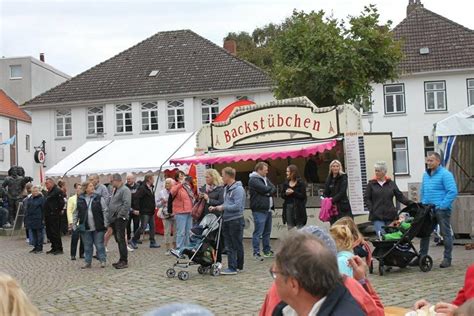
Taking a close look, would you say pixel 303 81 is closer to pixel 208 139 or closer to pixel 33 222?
pixel 208 139

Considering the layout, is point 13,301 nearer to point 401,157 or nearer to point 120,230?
point 120,230

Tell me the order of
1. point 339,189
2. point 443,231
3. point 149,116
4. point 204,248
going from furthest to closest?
point 149,116 → point 339,189 → point 204,248 → point 443,231

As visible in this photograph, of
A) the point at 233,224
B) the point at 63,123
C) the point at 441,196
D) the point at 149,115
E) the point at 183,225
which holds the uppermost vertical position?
the point at 149,115

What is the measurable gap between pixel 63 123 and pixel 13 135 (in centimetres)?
1304

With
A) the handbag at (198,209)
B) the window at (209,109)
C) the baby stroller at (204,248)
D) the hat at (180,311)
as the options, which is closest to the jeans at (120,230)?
the handbag at (198,209)

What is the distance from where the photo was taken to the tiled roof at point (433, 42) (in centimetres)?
3525

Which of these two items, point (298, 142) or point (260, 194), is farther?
point (298, 142)

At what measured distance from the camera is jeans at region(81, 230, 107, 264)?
Answer: 12898 millimetres

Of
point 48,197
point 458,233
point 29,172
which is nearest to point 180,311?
point 458,233

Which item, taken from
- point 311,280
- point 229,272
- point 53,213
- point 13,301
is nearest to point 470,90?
point 53,213

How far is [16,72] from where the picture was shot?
184ft

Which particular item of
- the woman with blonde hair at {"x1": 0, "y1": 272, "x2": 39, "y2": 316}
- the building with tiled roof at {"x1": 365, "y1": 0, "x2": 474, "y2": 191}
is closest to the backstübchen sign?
the woman with blonde hair at {"x1": 0, "y1": 272, "x2": 39, "y2": 316}

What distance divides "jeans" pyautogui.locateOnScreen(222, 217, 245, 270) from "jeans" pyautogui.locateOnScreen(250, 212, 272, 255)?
5.14 ft

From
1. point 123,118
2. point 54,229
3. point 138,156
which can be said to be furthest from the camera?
point 123,118
